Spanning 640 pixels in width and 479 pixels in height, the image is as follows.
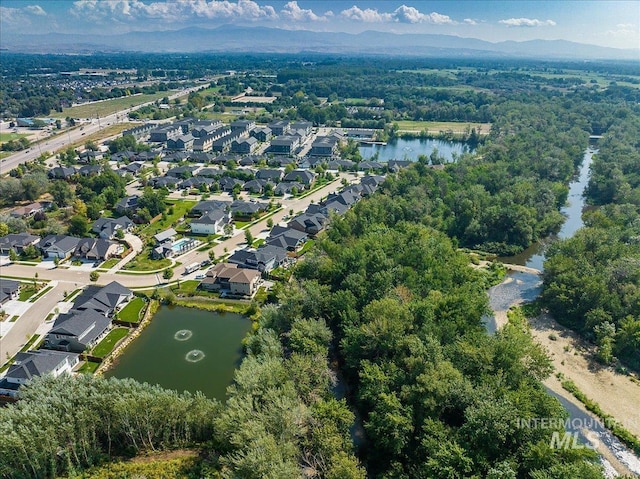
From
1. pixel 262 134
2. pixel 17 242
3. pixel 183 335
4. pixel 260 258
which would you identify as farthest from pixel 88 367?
pixel 262 134

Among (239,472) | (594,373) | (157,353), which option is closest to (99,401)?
(239,472)

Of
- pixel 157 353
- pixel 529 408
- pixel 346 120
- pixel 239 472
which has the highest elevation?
pixel 346 120

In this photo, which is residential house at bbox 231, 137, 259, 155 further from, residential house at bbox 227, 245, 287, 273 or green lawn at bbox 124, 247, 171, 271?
residential house at bbox 227, 245, 287, 273

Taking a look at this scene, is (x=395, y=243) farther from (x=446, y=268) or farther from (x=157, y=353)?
(x=157, y=353)

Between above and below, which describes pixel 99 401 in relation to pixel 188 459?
above

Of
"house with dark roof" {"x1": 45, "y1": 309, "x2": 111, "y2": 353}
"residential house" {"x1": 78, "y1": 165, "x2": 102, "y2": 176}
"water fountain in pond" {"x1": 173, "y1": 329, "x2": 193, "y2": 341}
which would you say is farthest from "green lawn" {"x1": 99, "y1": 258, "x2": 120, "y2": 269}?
"residential house" {"x1": 78, "y1": 165, "x2": 102, "y2": 176}

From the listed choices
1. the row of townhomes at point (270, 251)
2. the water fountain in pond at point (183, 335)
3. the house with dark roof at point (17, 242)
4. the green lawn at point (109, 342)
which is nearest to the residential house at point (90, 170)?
the house with dark roof at point (17, 242)

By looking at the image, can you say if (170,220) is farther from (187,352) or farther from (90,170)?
(187,352)
